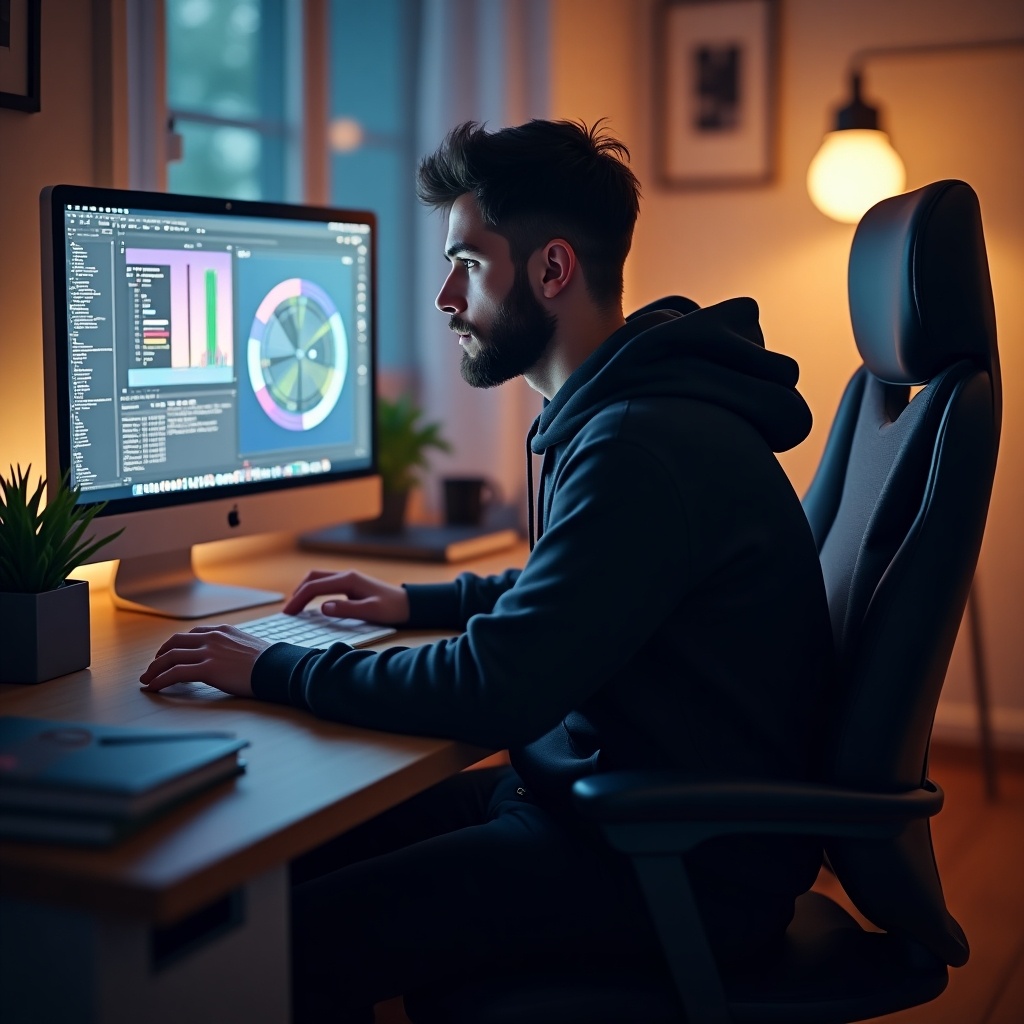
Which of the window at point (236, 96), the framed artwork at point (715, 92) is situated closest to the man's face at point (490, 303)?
the window at point (236, 96)

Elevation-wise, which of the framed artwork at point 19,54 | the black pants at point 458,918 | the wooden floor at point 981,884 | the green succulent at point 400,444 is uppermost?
the framed artwork at point 19,54

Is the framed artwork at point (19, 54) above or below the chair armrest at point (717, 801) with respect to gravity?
above

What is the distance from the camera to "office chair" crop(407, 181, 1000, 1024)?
1.12 metres

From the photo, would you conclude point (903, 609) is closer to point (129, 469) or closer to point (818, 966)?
point (818, 966)

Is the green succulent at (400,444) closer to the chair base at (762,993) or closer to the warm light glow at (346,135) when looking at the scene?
the warm light glow at (346,135)

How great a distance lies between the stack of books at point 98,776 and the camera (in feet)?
3.04

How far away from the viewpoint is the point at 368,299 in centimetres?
203

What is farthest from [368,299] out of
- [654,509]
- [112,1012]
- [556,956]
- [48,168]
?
[112,1012]

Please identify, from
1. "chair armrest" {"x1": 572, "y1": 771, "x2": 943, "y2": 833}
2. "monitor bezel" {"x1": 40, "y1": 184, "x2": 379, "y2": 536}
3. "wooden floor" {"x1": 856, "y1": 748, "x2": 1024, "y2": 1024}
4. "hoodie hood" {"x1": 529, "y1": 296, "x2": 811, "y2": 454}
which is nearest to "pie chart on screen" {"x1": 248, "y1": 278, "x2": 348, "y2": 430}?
"monitor bezel" {"x1": 40, "y1": 184, "x2": 379, "y2": 536}

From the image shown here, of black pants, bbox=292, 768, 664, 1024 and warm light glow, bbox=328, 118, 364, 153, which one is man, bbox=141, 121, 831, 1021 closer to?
black pants, bbox=292, 768, 664, 1024

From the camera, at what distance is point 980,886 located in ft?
8.34

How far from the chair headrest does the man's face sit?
0.41 meters

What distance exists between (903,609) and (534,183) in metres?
0.66

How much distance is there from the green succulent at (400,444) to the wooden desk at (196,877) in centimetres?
105
